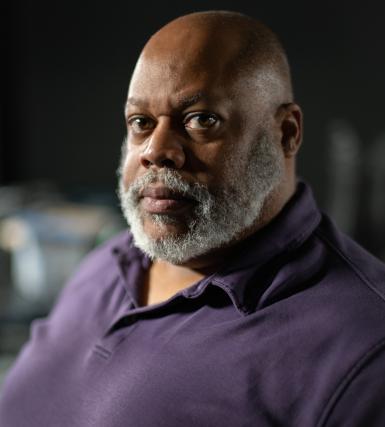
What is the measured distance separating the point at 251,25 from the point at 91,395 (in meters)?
0.58

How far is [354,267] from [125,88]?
3.68 meters

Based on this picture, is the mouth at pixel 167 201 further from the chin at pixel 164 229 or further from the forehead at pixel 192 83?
the forehead at pixel 192 83

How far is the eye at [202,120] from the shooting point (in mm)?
Result: 863

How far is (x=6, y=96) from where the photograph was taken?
14.4ft

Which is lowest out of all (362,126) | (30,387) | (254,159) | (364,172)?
(364,172)

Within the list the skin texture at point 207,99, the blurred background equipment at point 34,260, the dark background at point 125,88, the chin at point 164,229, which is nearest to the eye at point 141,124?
the skin texture at point 207,99

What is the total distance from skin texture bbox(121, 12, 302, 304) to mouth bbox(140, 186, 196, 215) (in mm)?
14

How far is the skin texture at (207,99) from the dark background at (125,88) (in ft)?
10.4

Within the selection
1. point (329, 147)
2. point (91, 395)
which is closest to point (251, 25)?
point (91, 395)

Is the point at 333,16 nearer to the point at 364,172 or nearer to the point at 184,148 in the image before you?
the point at 364,172

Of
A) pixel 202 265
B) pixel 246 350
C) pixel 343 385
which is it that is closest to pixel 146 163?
pixel 202 265

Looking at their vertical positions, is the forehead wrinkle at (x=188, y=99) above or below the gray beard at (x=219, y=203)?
above

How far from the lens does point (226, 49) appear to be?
2.84 feet

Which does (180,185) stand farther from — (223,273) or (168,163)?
(223,273)
